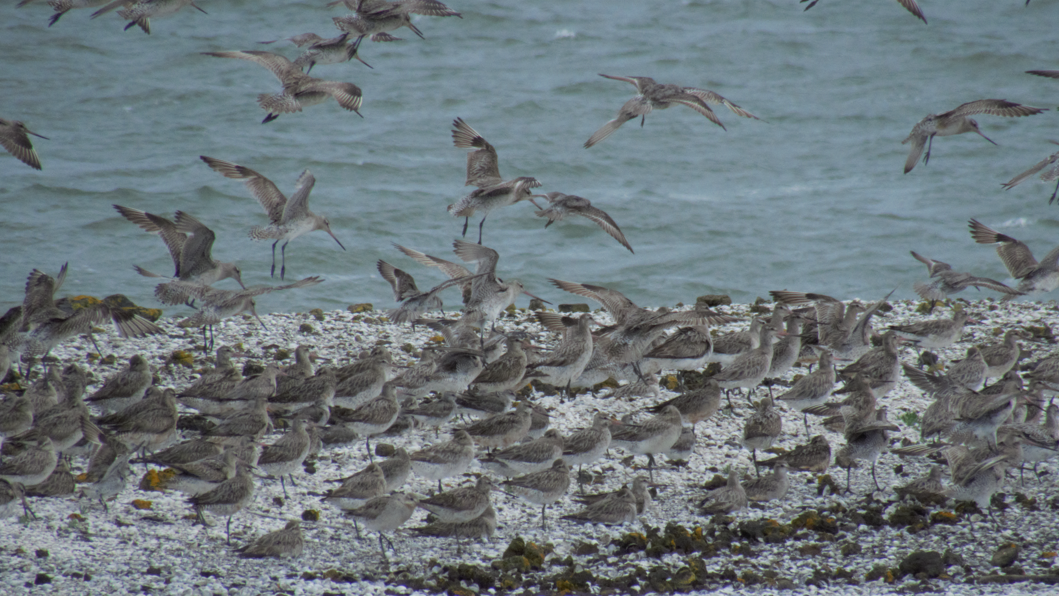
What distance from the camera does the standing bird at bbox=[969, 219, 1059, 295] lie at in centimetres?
1099

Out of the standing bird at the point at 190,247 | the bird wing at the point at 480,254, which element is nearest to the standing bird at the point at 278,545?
the bird wing at the point at 480,254

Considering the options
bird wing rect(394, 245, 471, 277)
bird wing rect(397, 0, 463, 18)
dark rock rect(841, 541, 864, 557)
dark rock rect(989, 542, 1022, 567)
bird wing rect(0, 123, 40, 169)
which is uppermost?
bird wing rect(397, 0, 463, 18)

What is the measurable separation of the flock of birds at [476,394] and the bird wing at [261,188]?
0.05ft

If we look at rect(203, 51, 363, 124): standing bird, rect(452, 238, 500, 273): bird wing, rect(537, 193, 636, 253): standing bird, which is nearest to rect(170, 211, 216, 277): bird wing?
rect(203, 51, 363, 124): standing bird

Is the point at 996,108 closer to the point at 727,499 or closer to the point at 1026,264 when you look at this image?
the point at 1026,264

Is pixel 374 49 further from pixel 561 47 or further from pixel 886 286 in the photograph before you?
pixel 886 286

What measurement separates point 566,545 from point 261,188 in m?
5.68

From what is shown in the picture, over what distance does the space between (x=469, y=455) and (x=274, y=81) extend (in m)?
19.4

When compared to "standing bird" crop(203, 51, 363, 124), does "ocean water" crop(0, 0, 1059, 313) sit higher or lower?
lower

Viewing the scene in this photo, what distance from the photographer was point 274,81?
970 inches

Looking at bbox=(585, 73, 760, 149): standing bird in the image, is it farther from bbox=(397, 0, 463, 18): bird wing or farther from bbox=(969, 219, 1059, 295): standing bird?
bbox=(969, 219, 1059, 295): standing bird

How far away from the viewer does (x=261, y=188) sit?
10.7 metres

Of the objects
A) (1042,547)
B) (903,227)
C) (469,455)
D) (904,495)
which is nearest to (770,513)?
(904,495)

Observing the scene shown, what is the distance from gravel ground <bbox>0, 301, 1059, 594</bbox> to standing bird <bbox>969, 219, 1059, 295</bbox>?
3568 millimetres
